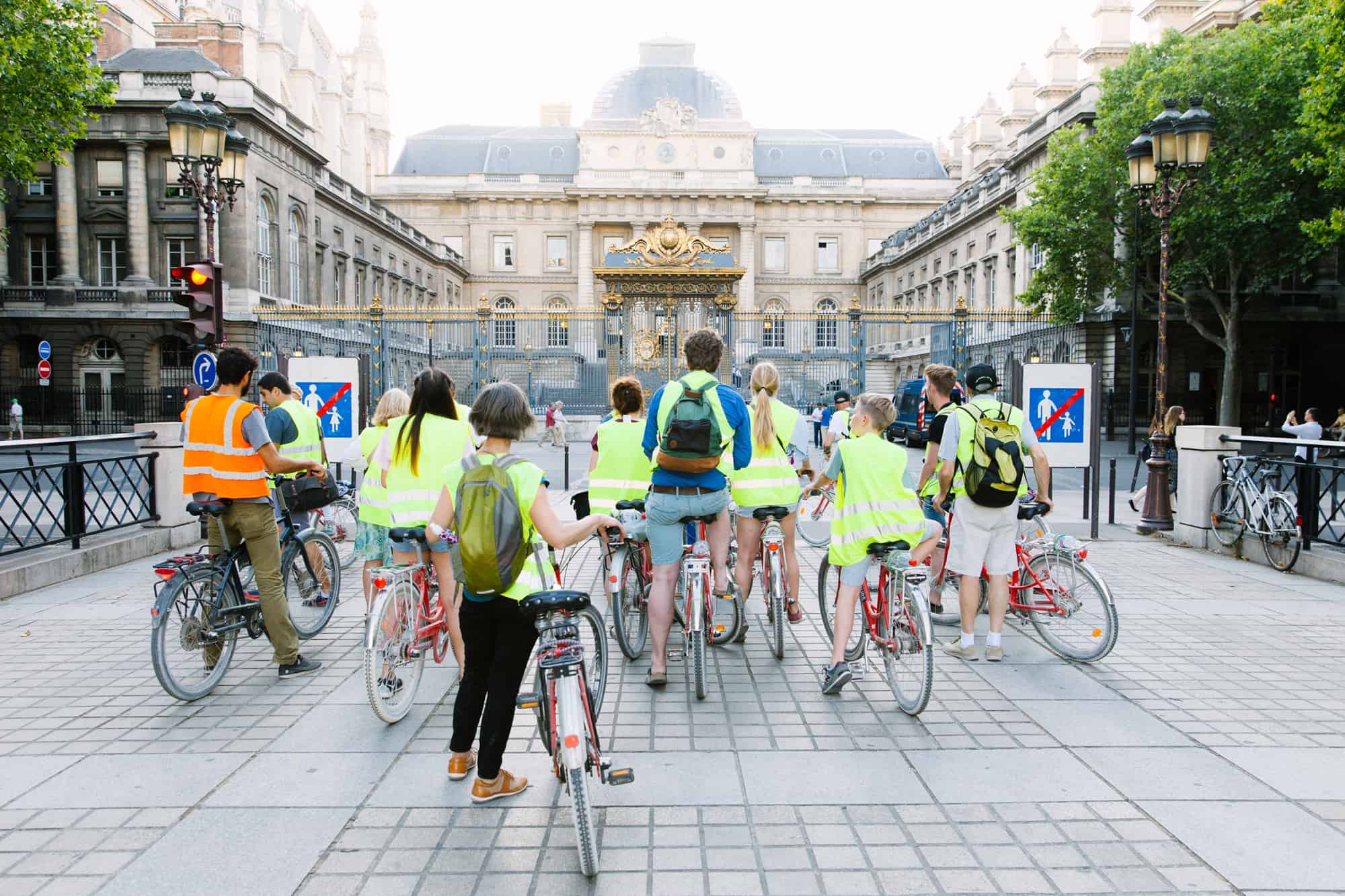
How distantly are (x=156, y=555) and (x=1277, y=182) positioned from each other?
95.3ft

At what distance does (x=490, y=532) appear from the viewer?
387 cm

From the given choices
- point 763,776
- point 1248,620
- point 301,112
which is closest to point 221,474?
point 763,776

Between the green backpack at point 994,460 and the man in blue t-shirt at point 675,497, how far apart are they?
1.51 m

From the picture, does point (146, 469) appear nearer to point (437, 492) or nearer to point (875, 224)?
point (437, 492)

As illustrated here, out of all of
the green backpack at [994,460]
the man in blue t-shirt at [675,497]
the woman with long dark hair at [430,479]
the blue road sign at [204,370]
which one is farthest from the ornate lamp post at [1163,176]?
the blue road sign at [204,370]

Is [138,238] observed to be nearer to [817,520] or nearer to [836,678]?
[817,520]

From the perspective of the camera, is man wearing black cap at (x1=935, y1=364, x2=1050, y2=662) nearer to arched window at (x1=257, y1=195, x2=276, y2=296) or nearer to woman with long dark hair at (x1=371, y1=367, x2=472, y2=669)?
woman with long dark hair at (x1=371, y1=367, x2=472, y2=669)

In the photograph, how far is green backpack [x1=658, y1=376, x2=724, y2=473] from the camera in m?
5.42

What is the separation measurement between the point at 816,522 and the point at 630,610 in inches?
251

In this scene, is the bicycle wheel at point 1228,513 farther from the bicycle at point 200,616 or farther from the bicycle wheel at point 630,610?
the bicycle at point 200,616

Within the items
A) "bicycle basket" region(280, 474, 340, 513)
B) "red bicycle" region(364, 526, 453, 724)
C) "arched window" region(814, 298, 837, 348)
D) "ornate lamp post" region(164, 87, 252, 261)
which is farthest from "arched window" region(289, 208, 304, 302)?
"red bicycle" region(364, 526, 453, 724)

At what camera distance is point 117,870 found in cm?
353

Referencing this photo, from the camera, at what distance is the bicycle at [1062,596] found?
626 centimetres

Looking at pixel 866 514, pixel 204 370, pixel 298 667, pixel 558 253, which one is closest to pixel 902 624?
pixel 866 514
